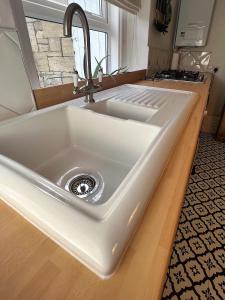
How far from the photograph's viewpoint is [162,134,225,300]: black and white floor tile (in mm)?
892

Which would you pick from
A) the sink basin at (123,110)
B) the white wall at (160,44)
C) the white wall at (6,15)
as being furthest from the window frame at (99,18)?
the sink basin at (123,110)

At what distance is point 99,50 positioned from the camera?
1.51 metres

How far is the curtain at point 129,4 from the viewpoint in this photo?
1.23 m

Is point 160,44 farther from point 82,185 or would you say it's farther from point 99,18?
point 82,185

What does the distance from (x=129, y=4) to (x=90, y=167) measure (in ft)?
4.49

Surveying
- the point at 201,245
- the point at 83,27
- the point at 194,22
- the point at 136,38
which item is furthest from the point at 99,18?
the point at 201,245

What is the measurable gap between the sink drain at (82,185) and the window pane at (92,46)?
2.82ft

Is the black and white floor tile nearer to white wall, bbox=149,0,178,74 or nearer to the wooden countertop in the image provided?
the wooden countertop

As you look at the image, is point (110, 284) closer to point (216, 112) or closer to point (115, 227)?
point (115, 227)

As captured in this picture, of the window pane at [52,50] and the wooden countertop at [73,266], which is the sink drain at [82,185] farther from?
the window pane at [52,50]

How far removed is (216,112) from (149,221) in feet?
9.88

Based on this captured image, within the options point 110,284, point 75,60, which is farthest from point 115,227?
point 75,60

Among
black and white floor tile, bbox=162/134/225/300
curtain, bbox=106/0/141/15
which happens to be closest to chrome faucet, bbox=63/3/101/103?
curtain, bbox=106/0/141/15

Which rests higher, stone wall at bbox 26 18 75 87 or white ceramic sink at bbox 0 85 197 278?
stone wall at bbox 26 18 75 87
